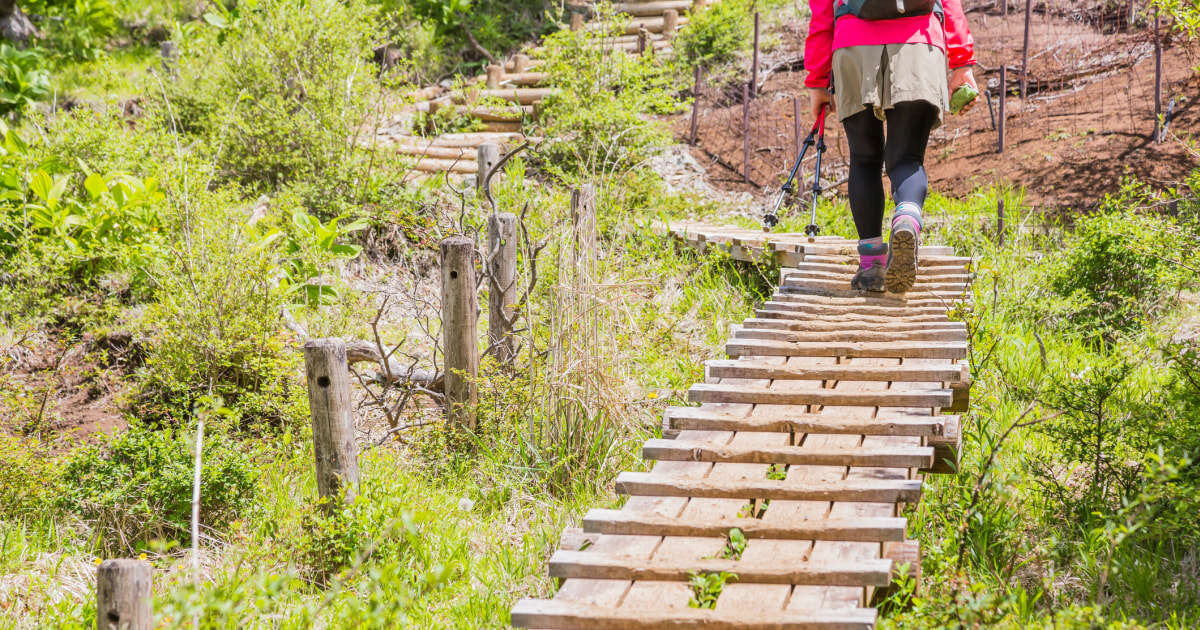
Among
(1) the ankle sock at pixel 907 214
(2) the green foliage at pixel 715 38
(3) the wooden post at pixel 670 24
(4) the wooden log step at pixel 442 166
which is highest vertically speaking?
(3) the wooden post at pixel 670 24

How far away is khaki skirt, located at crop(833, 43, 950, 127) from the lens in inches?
181

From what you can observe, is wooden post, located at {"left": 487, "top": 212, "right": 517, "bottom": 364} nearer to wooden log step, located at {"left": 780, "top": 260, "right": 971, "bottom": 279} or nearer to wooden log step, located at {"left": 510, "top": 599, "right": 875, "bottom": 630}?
wooden log step, located at {"left": 780, "top": 260, "right": 971, "bottom": 279}

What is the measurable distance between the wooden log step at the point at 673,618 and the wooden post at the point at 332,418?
1687 mm

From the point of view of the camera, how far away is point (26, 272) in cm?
678

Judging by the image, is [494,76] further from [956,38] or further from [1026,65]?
[956,38]

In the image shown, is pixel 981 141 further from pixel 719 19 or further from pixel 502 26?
pixel 502 26

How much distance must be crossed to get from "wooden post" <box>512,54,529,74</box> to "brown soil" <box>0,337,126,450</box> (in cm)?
753

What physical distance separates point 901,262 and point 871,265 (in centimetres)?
42

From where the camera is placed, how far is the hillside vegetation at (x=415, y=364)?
12.5 ft

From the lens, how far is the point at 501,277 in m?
5.65

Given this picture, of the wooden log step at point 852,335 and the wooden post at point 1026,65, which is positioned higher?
the wooden post at point 1026,65

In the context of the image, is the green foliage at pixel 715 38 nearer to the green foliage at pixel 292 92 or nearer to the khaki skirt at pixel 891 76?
the green foliage at pixel 292 92

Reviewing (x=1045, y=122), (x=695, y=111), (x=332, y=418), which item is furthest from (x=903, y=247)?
(x=695, y=111)

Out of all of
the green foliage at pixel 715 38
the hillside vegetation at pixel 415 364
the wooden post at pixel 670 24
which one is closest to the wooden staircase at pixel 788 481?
the hillside vegetation at pixel 415 364
